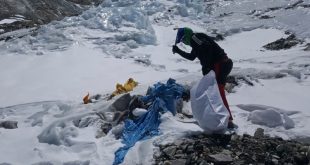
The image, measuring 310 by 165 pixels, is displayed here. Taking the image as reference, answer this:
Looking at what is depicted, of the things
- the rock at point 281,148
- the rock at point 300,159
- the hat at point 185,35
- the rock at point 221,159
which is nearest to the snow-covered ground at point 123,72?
the rock at point 281,148

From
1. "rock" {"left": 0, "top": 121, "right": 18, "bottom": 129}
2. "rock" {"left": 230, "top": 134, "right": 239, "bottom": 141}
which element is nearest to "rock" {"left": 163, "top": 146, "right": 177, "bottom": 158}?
"rock" {"left": 230, "top": 134, "right": 239, "bottom": 141}

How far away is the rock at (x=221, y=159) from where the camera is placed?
463 centimetres

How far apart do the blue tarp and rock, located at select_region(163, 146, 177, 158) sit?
0.45 meters

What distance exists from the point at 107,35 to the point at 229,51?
358 centimetres

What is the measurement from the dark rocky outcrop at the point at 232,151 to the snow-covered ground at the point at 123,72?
0.19m

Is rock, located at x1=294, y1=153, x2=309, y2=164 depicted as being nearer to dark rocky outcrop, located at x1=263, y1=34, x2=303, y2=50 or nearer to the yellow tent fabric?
the yellow tent fabric

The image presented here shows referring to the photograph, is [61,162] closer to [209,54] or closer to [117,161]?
[117,161]

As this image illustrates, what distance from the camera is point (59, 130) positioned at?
6.04 m

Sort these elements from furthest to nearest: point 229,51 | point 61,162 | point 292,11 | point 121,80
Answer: point 292,11, point 229,51, point 121,80, point 61,162

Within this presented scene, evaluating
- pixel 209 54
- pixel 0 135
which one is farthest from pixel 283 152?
pixel 0 135

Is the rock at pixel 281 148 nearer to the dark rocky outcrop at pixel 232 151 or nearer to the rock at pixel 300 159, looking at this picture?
the dark rocky outcrop at pixel 232 151

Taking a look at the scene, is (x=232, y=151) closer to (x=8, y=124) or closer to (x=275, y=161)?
(x=275, y=161)

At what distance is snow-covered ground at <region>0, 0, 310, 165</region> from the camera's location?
5539 millimetres

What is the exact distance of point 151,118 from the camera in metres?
5.76
